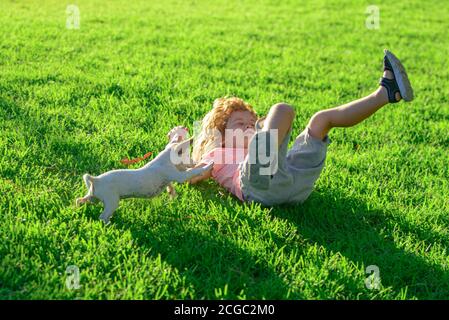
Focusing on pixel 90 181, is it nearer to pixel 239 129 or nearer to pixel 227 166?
pixel 227 166

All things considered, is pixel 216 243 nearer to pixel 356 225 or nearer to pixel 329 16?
pixel 356 225

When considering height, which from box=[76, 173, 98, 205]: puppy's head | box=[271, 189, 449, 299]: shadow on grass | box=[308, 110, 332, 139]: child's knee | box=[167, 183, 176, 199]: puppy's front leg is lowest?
box=[271, 189, 449, 299]: shadow on grass

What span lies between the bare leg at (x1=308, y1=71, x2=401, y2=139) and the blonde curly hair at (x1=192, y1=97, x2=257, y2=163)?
670mm

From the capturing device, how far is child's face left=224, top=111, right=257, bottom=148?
4035 mm

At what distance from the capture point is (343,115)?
3.65 m

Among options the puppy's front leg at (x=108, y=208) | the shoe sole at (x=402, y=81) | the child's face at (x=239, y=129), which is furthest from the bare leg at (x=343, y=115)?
the puppy's front leg at (x=108, y=208)

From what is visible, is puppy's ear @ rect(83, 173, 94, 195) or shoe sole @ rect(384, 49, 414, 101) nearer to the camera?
puppy's ear @ rect(83, 173, 94, 195)

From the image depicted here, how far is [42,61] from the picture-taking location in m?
6.35

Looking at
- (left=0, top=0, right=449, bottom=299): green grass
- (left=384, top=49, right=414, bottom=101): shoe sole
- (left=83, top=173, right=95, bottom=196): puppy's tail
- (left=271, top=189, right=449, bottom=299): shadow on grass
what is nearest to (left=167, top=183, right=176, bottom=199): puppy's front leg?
(left=0, top=0, right=449, bottom=299): green grass

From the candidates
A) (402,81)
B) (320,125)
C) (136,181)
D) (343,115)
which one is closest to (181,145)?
(136,181)

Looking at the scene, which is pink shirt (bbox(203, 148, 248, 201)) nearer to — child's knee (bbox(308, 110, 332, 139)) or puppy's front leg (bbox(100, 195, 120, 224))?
child's knee (bbox(308, 110, 332, 139))

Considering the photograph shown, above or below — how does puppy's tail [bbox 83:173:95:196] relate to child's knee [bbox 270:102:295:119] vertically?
below

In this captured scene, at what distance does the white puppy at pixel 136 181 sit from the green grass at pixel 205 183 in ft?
0.37

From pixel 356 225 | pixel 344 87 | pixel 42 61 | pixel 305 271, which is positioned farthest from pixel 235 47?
pixel 305 271
